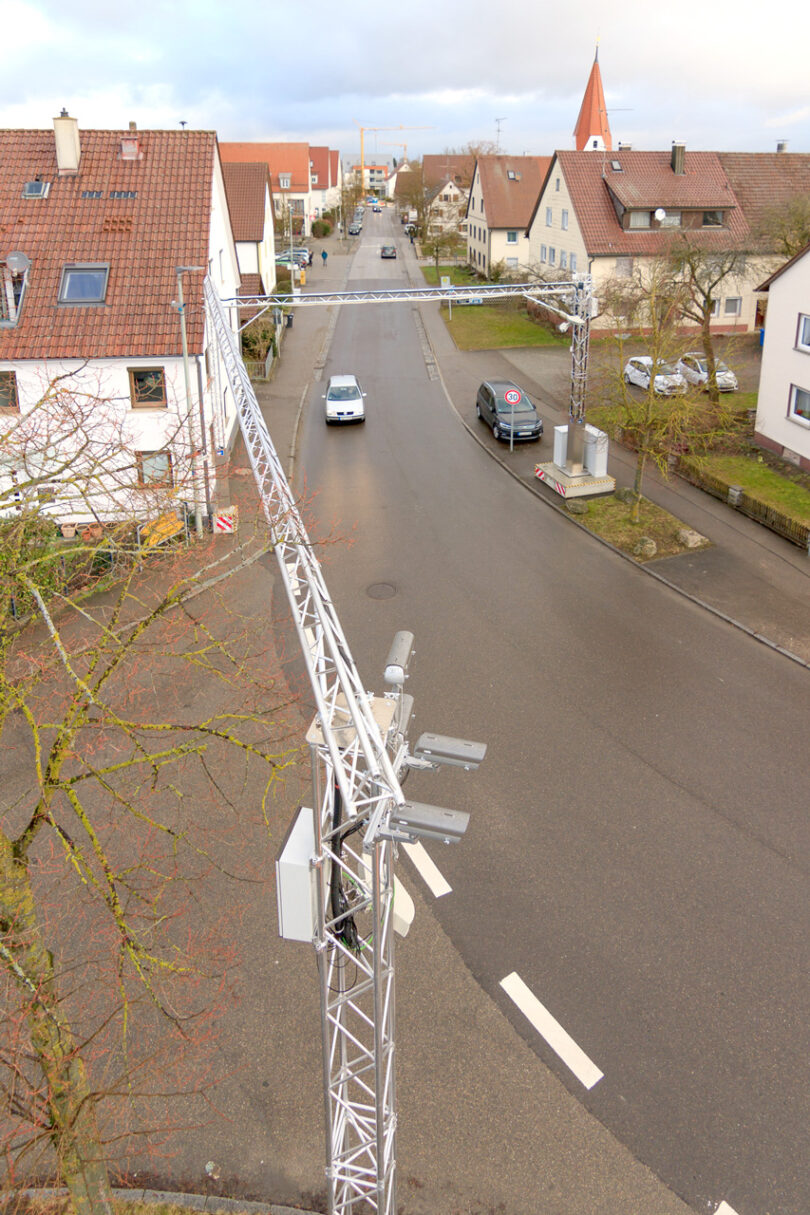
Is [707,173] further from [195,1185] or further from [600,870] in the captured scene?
[195,1185]

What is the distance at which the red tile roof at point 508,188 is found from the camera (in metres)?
55.6

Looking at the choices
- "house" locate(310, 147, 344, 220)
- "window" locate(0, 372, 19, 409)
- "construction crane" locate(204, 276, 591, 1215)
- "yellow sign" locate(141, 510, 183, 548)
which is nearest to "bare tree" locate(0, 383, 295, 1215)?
"yellow sign" locate(141, 510, 183, 548)

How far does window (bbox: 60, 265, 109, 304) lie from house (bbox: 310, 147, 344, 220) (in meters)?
91.8

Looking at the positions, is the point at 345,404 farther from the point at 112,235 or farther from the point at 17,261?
the point at 17,261

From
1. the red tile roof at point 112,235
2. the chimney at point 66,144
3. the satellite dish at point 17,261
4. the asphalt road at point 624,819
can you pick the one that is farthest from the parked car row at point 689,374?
the satellite dish at point 17,261

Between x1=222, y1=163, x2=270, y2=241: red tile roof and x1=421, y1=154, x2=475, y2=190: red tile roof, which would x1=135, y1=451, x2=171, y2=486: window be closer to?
x1=222, y1=163, x2=270, y2=241: red tile roof

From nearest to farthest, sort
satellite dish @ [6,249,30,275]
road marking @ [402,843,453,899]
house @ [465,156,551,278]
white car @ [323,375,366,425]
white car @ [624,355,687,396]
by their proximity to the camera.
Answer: road marking @ [402,843,453,899] → satellite dish @ [6,249,30,275] → white car @ [624,355,687,396] → white car @ [323,375,366,425] → house @ [465,156,551,278]

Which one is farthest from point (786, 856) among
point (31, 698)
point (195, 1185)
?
point (31, 698)

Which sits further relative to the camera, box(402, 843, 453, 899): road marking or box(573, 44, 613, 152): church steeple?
box(573, 44, 613, 152): church steeple

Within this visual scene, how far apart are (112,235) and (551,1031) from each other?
21.9m

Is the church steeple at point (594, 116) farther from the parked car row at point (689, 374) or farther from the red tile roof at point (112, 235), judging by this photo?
the red tile roof at point (112, 235)

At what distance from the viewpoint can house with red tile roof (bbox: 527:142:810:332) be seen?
4053 centimetres

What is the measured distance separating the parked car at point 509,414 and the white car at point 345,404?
4.27 metres

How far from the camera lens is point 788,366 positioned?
977 inches
